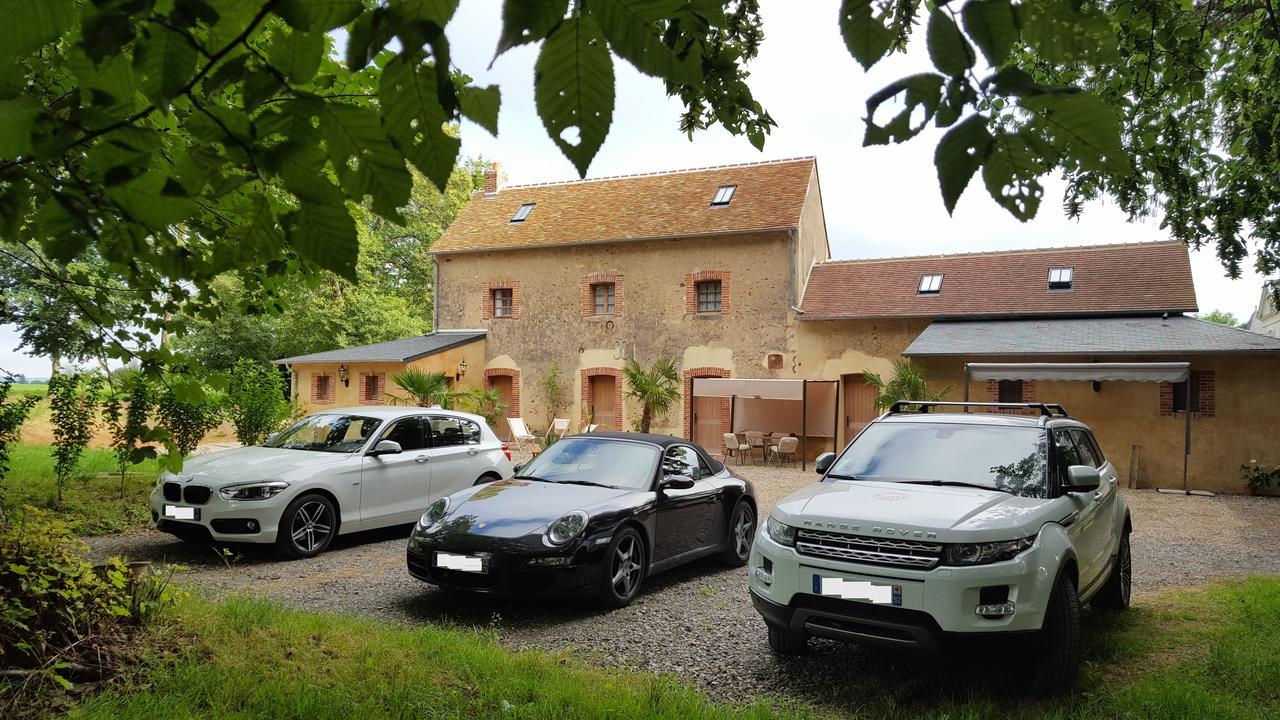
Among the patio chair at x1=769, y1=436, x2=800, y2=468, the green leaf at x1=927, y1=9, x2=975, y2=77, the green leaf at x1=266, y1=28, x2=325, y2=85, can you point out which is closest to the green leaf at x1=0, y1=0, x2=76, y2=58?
the green leaf at x1=266, y1=28, x2=325, y2=85

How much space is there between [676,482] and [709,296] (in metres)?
15.8

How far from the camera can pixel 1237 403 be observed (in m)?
16.6

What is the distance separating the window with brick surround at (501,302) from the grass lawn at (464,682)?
65.4ft

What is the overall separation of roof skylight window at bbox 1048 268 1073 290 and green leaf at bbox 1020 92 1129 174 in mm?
21170

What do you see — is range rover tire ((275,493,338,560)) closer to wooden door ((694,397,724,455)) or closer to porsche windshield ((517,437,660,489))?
porsche windshield ((517,437,660,489))

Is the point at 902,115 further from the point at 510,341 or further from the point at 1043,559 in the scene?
the point at 510,341

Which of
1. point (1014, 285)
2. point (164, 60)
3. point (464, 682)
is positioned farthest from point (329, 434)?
point (1014, 285)

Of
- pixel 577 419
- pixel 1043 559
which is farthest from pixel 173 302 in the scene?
pixel 577 419

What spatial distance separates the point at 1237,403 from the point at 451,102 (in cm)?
2008

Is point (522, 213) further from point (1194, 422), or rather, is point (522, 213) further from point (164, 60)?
point (164, 60)

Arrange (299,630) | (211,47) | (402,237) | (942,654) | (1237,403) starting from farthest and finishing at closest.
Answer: (402,237) < (1237,403) < (299,630) < (942,654) < (211,47)

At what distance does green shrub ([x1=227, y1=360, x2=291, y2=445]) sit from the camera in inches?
531

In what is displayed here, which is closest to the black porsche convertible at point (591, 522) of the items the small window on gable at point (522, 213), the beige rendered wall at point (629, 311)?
the beige rendered wall at point (629, 311)

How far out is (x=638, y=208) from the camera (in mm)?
24469
